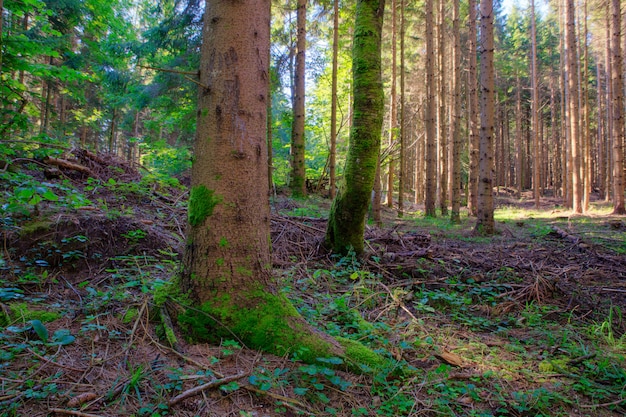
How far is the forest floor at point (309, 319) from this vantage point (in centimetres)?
202

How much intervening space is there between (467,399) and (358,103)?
13.0ft

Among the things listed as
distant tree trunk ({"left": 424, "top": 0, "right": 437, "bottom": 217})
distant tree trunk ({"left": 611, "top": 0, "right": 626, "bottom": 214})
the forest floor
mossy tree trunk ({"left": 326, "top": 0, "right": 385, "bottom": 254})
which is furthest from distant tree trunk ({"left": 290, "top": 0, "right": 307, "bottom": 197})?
distant tree trunk ({"left": 611, "top": 0, "right": 626, "bottom": 214})

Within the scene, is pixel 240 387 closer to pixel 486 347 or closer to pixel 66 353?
pixel 66 353

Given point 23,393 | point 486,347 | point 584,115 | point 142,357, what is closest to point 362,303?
point 486,347

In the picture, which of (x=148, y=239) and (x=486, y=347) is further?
(x=148, y=239)

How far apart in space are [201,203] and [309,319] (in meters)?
1.47

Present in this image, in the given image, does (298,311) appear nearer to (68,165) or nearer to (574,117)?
(68,165)

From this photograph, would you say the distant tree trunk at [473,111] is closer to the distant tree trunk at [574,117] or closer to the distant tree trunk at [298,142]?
the distant tree trunk at [574,117]

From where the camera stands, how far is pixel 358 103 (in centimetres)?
516

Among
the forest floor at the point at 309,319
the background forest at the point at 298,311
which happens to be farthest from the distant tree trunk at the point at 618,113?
the forest floor at the point at 309,319

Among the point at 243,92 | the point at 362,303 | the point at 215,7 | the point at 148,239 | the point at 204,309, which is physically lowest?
the point at 362,303

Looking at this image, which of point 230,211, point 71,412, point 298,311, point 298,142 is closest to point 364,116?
point 298,311

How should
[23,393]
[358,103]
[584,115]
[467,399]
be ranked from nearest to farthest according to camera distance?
[23,393] → [467,399] → [358,103] → [584,115]

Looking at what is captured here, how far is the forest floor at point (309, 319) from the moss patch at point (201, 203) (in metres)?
0.66
